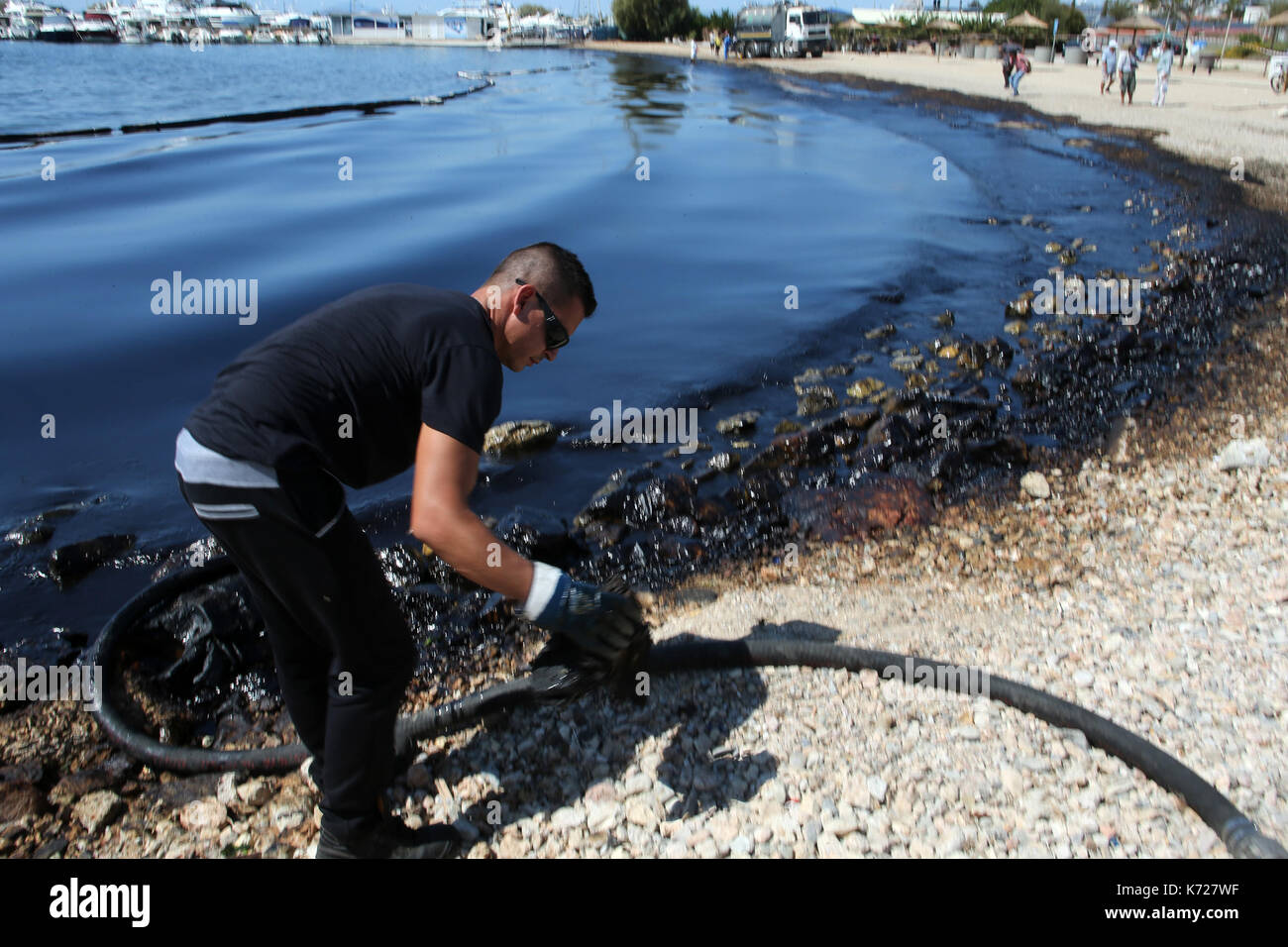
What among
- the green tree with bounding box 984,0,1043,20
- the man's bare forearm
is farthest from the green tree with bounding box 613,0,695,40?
the man's bare forearm

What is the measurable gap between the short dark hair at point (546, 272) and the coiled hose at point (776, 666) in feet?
4.89

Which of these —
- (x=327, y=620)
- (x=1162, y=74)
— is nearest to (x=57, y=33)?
(x=1162, y=74)

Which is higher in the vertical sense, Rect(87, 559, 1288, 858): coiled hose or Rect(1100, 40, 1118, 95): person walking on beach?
Rect(1100, 40, 1118, 95): person walking on beach

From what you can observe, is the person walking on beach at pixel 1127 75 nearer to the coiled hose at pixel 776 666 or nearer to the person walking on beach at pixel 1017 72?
the person walking on beach at pixel 1017 72

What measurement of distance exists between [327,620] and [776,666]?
2.29 meters

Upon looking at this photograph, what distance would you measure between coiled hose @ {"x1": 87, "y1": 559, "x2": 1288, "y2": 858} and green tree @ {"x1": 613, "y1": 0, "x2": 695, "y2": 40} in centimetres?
10404

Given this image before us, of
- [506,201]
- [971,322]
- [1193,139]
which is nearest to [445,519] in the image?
[971,322]

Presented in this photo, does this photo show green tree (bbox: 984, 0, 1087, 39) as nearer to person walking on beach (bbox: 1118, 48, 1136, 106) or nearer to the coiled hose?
person walking on beach (bbox: 1118, 48, 1136, 106)

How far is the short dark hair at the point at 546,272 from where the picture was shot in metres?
2.97

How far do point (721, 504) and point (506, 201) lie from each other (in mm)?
12319

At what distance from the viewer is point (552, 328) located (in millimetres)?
3012

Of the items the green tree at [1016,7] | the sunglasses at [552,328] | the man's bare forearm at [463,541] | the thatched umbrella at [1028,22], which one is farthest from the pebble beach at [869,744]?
the green tree at [1016,7]

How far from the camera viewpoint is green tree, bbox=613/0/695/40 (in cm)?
9781
